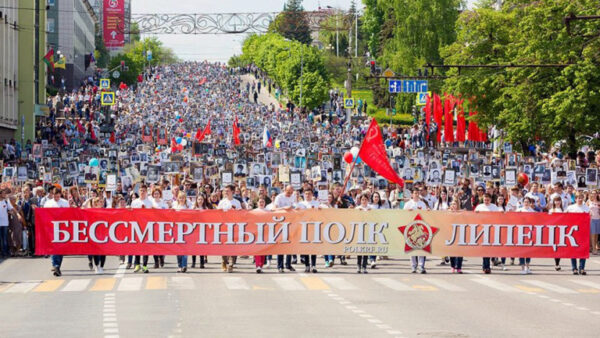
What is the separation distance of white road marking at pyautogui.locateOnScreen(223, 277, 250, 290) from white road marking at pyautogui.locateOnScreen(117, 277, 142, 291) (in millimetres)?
1570

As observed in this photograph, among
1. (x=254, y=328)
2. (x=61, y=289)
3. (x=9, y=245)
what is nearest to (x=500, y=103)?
(x=9, y=245)

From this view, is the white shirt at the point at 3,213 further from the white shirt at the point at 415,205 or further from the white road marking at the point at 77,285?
the white shirt at the point at 415,205

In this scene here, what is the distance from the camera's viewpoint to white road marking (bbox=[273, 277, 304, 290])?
2105cm

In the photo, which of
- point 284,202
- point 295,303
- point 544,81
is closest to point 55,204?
point 284,202

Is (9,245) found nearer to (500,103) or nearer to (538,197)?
(538,197)

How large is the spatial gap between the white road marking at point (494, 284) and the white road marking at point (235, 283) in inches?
173

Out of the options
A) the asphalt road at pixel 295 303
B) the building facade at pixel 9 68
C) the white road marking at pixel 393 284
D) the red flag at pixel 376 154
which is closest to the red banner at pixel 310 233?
the asphalt road at pixel 295 303

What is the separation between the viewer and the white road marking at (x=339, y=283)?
2106 cm

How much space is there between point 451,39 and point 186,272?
255ft

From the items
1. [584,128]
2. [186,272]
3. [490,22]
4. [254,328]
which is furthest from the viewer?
[490,22]

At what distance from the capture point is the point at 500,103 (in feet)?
190

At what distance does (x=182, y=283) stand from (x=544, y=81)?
3407 centimetres

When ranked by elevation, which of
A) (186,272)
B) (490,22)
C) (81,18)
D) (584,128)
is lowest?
(186,272)

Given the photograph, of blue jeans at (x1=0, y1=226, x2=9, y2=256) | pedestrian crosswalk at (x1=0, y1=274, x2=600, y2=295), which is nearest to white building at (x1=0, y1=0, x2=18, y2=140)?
blue jeans at (x1=0, y1=226, x2=9, y2=256)
